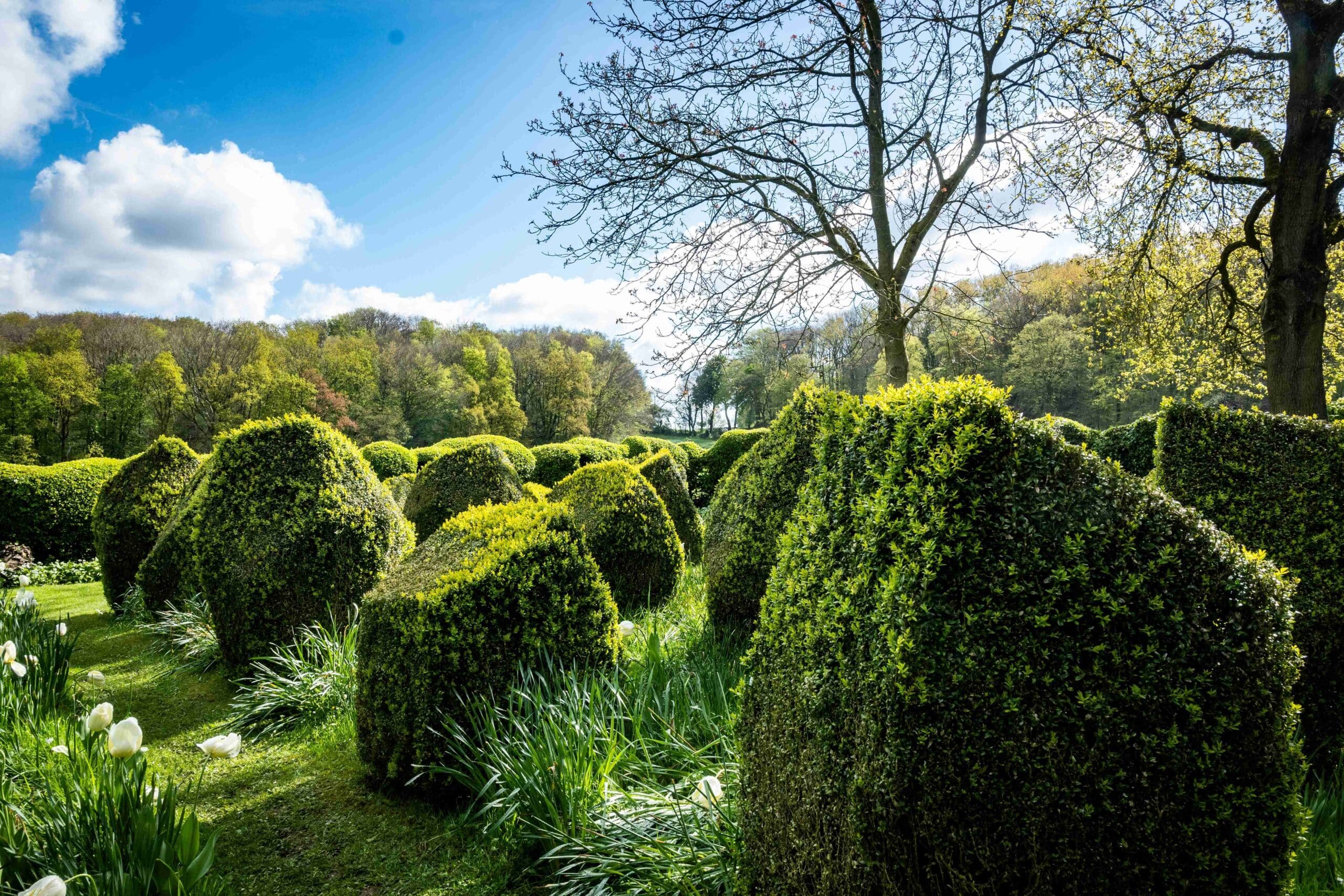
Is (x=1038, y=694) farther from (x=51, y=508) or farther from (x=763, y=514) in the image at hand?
(x=51, y=508)

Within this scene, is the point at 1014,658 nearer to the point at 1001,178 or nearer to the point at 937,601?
the point at 937,601

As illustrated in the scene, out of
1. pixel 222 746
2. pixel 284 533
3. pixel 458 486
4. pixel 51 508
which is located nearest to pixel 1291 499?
pixel 222 746

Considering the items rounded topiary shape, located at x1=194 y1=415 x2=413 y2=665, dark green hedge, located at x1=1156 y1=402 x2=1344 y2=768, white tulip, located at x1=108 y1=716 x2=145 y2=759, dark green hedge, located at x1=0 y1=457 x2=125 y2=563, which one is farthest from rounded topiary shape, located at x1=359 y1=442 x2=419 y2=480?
dark green hedge, located at x1=1156 y1=402 x2=1344 y2=768

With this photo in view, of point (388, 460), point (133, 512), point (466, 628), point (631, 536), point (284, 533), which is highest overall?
point (388, 460)

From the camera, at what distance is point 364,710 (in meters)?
3.88

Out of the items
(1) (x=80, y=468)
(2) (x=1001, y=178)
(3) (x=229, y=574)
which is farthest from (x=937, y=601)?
(1) (x=80, y=468)

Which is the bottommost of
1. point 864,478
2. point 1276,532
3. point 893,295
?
point 1276,532

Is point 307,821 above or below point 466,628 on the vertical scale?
below

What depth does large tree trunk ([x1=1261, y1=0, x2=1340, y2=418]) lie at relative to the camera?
870 centimetres

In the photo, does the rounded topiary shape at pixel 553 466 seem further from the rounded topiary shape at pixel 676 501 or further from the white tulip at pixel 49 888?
the white tulip at pixel 49 888

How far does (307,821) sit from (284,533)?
8.97ft

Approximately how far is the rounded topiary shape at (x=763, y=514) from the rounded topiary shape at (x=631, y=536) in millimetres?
1356

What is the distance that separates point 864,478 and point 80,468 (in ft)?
56.8

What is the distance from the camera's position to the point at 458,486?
8.96 meters
